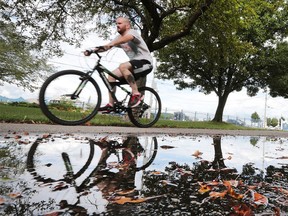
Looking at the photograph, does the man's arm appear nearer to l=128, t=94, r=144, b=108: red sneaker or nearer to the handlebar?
the handlebar

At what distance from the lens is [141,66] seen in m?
4.89

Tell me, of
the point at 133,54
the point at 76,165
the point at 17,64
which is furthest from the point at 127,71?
the point at 17,64

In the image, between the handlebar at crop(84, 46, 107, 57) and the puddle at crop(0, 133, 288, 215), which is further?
the handlebar at crop(84, 46, 107, 57)

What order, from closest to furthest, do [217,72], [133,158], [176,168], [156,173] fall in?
1. [156,173]
2. [176,168]
3. [133,158]
4. [217,72]

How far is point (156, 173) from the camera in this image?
2.47 meters

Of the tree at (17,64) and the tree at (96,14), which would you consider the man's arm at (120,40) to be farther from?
the tree at (17,64)

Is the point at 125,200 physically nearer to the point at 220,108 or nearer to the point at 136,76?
the point at 136,76

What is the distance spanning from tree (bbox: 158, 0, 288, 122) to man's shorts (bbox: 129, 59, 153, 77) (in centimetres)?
977

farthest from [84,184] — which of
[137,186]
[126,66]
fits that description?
[126,66]

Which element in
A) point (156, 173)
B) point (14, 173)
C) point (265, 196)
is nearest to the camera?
point (265, 196)

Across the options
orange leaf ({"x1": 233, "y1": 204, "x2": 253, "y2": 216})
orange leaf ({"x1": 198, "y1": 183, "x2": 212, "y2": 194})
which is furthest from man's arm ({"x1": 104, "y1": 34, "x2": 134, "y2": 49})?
orange leaf ({"x1": 233, "y1": 204, "x2": 253, "y2": 216})

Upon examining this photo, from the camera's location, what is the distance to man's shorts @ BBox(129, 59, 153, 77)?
4.85 metres

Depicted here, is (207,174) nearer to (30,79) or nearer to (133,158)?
(133,158)

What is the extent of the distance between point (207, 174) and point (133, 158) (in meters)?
0.99
